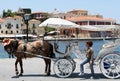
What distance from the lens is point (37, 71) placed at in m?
17.0

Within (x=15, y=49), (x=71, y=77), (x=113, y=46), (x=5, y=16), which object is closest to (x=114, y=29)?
(x=113, y=46)

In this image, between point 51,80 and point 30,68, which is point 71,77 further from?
point 30,68

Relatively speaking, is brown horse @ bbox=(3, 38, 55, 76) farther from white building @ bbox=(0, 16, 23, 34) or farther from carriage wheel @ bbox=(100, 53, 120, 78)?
white building @ bbox=(0, 16, 23, 34)

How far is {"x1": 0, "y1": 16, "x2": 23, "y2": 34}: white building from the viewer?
484 feet

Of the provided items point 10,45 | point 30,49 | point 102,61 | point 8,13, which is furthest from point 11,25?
point 102,61

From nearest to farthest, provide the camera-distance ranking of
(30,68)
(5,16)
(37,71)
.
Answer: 1. (37,71)
2. (30,68)
3. (5,16)

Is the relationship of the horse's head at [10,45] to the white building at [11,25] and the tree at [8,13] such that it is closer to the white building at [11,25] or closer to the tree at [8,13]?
the white building at [11,25]

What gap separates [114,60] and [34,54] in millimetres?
→ 3028

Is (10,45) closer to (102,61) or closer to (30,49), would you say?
(30,49)

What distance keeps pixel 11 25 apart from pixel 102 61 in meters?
137

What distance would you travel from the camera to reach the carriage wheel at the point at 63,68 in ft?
48.1

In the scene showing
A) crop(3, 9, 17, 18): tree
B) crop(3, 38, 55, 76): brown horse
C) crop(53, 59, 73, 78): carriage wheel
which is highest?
crop(3, 9, 17, 18): tree

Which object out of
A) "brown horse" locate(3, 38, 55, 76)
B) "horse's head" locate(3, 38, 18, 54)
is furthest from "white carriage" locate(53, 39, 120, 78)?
"horse's head" locate(3, 38, 18, 54)

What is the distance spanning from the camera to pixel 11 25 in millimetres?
150125
